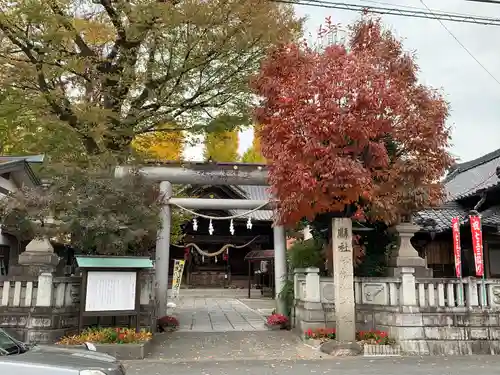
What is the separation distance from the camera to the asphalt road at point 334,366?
28.5 ft

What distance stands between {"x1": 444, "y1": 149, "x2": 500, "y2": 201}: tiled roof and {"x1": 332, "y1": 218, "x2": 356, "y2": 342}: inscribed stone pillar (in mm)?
7757

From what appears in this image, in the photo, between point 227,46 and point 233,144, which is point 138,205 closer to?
point 227,46

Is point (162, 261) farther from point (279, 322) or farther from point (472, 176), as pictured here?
point (472, 176)

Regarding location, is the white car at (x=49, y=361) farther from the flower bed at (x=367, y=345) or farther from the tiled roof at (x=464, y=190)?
the tiled roof at (x=464, y=190)

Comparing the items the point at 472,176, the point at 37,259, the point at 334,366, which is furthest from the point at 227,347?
the point at 472,176

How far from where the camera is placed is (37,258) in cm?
1150

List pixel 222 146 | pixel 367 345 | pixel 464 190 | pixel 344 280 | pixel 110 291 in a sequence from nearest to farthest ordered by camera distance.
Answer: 1. pixel 367 345
2. pixel 110 291
3. pixel 344 280
4. pixel 464 190
5. pixel 222 146

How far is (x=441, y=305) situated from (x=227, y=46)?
28.8 ft

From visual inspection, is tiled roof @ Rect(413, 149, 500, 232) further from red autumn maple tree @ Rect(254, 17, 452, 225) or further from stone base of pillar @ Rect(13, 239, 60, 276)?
stone base of pillar @ Rect(13, 239, 60, 276)

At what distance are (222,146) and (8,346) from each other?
22748 mm

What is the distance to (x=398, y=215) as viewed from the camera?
1182cm

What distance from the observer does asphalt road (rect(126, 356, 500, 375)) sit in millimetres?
8695

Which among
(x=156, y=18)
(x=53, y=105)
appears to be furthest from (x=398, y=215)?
(x=53, y=105)

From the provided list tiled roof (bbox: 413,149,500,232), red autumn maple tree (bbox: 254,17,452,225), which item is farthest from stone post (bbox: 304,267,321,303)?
tiled roof (bbox: 413,149,500,232)
